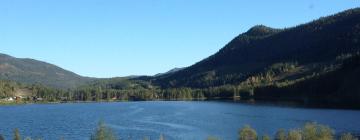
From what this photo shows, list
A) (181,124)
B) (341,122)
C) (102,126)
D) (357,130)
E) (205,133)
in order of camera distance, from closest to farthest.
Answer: (102,126)
(357,130)
(205,133)
(341,122)
(181,124)

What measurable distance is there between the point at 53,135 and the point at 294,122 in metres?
67.2

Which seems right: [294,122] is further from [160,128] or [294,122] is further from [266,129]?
[160,128]

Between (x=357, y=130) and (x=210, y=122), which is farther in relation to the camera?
(x=210, y=122)

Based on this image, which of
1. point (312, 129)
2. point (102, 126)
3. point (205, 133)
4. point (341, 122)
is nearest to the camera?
point (102, 126)

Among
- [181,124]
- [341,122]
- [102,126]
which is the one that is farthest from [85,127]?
[102,126]

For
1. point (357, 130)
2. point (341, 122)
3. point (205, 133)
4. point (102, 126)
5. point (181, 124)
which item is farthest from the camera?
point (181, 124)

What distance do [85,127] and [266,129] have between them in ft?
171

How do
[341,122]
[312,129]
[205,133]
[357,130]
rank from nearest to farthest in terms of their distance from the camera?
[312,129] → [357,130] → [205,133] → [341,122]

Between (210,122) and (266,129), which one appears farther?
(210,122)

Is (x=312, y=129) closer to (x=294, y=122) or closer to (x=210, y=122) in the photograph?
(x=294, y=122)

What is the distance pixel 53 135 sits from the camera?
147 meters

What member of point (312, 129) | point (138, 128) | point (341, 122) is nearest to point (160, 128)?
point (138, 128)

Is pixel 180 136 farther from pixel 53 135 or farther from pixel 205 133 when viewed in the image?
pixel 53 135

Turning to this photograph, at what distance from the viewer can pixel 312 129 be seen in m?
84.4
